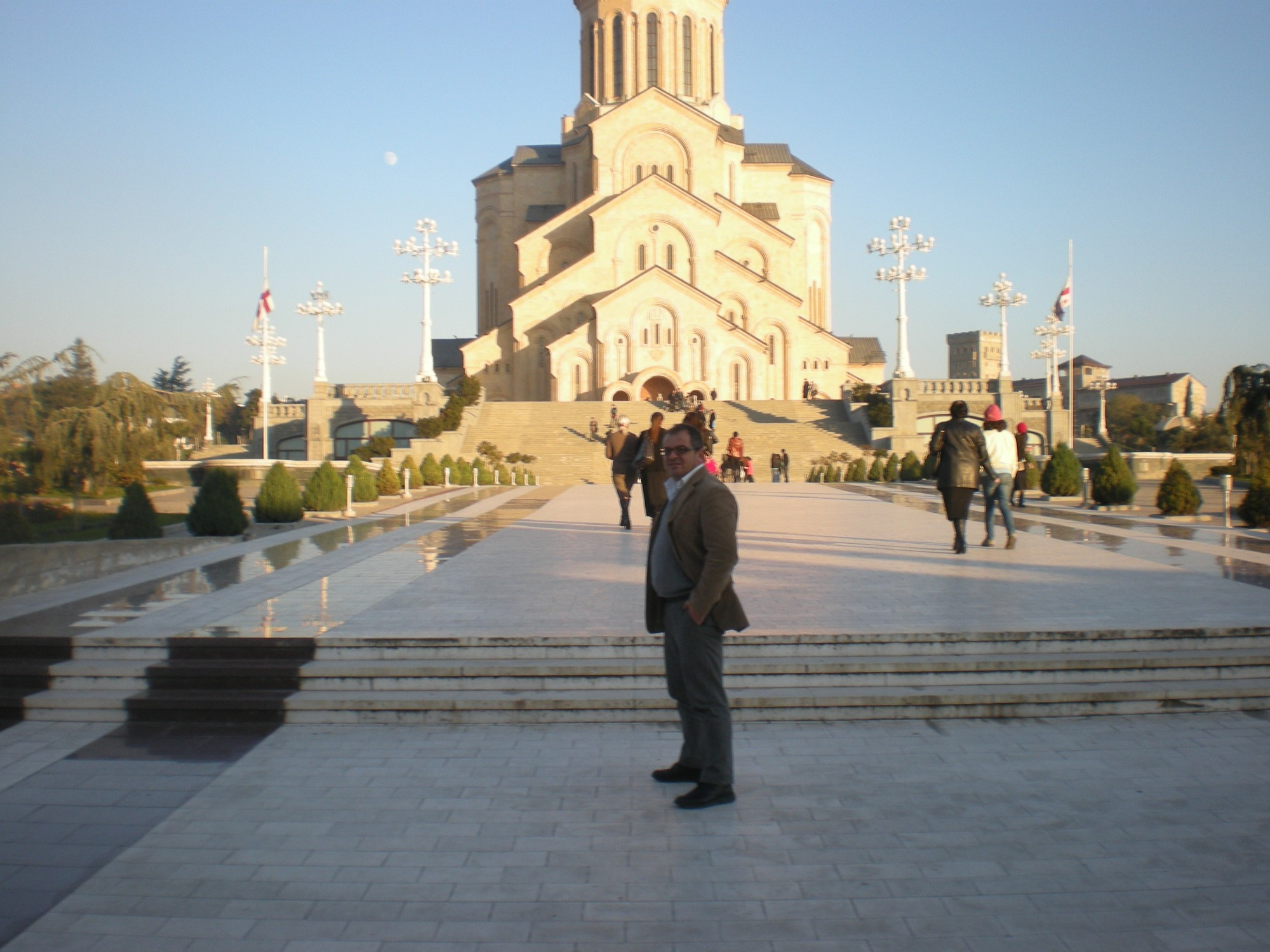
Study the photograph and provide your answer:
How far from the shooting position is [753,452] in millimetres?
35406

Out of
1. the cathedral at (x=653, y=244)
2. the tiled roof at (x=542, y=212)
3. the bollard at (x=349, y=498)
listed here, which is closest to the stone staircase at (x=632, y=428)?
the cathedral at (x=653, y=244)

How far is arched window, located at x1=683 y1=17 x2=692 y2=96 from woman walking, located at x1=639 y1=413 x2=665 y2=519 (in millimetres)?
45120

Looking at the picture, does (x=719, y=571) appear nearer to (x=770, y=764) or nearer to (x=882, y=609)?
(x=770, y=764)

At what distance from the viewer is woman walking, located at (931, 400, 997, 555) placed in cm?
1022

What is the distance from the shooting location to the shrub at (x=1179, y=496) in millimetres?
15219

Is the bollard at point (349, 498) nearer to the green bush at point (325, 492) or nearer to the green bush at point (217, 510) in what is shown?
the green bush at point (325, 492)

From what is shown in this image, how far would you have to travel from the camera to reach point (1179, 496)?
49.9 feet

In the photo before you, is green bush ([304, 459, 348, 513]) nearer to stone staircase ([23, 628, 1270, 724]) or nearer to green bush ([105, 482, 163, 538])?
green bush ([105, 482, 163, 538])

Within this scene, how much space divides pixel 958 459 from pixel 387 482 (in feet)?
43.3

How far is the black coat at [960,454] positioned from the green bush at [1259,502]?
5944 mm

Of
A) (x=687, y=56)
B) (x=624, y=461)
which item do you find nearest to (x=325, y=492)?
(x=624, y=461)

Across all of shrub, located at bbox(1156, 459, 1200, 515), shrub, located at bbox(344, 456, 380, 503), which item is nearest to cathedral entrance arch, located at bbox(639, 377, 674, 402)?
shrub, located at bbox(344, 456, 380, 503)

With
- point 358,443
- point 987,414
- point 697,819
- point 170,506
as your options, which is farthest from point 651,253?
point 697,819

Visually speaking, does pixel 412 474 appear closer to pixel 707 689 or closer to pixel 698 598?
pixel 707 689
